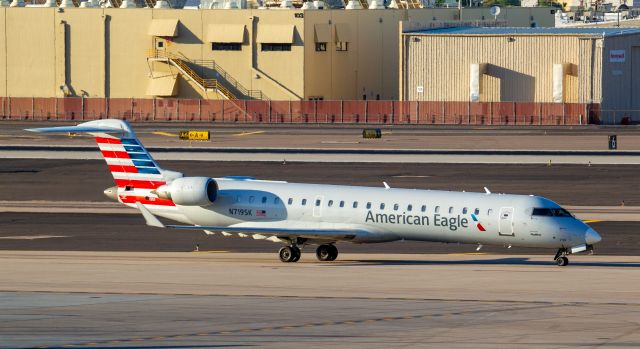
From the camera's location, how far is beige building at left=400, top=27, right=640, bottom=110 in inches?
4437

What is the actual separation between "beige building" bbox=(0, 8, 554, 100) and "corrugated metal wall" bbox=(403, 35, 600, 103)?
9043 millimetres

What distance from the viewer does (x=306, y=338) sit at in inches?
1068

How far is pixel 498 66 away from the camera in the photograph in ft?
380

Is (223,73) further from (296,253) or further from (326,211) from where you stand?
(326,211)

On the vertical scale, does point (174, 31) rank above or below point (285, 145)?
above

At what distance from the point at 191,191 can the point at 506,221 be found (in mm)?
10411

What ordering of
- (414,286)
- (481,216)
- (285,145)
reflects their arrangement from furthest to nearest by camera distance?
(285,145) < (481,216) < (414,286)

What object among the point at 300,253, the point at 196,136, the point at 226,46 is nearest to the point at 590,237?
the point at 300,253

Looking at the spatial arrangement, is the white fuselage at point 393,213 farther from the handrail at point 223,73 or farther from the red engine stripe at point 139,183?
the handrail at point 223,73

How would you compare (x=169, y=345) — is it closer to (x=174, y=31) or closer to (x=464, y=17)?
(x=174, y=31)

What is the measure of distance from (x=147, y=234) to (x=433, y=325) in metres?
23.0

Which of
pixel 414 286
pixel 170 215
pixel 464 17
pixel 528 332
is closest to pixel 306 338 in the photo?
pixel 528 332

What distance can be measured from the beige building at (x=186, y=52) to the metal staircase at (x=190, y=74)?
94mm

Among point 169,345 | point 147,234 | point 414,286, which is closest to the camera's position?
point 169,345
